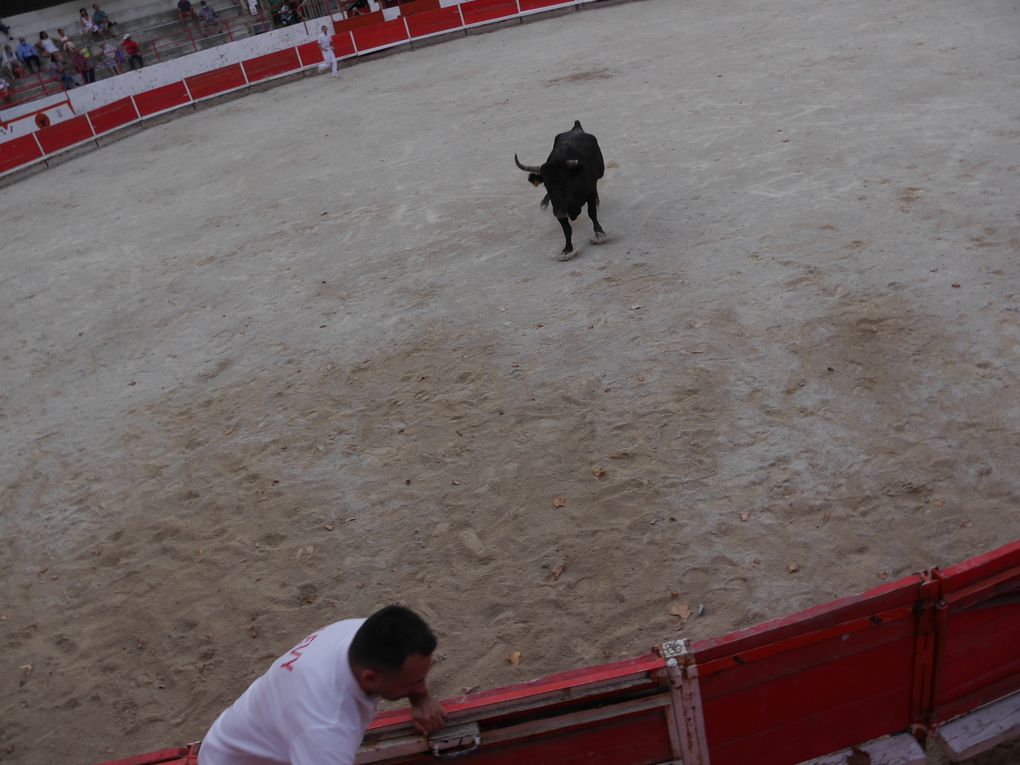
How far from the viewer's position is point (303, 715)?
109 inches

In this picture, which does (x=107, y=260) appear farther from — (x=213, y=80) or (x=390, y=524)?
(x=213, y=80)

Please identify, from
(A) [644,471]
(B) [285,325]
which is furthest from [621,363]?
(B) [285,325]

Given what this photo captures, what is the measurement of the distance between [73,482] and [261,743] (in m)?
5.31

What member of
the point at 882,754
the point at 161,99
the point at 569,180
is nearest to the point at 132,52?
the point at 161,99

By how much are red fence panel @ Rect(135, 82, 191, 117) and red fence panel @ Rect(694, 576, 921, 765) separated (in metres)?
25.3

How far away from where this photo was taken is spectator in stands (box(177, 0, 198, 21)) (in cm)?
3033

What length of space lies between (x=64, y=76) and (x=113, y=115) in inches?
164

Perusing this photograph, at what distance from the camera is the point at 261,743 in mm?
3051

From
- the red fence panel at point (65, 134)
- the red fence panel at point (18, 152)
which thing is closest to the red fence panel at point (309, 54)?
the red fence panel at point (65, 134)

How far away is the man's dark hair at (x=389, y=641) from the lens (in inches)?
109

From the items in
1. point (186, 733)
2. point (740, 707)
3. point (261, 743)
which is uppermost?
point (261, 743)

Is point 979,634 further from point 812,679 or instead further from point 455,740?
point 455,740

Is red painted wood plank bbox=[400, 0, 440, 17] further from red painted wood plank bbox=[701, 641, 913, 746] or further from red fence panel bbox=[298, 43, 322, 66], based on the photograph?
red painted wood plank bbox=[701, 641, 913, 746]

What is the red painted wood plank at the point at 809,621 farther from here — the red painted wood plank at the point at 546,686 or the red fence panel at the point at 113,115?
the red fence panel at the point at 113,115
